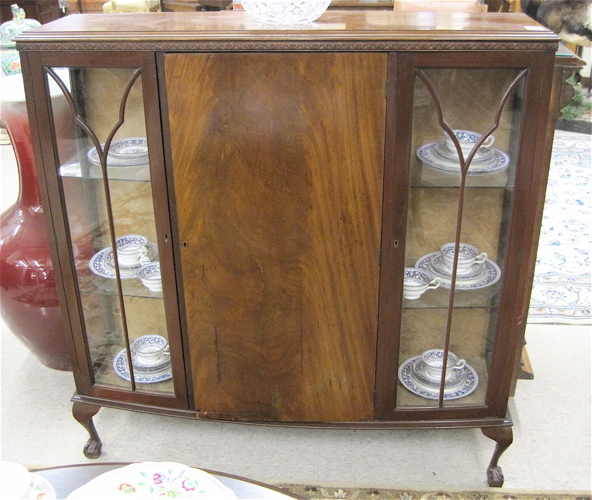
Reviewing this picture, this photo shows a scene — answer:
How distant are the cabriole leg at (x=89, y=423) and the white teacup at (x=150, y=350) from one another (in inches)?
7.0

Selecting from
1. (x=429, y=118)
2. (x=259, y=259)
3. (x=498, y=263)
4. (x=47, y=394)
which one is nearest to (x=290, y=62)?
(x=429, y=118)

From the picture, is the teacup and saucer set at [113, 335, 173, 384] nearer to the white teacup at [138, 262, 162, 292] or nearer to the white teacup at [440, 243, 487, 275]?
the white teacup at [138, 262, 162, 292]

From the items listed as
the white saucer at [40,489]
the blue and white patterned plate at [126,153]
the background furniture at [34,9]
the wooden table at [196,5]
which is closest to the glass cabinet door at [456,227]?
the blue and white patterned plate at [126,153]

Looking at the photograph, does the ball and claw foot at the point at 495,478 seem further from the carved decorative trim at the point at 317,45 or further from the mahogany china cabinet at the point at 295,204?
the carved decorative trim at the point at 317,45

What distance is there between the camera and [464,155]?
1.38m

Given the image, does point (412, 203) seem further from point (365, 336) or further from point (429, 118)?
point (365, 336)

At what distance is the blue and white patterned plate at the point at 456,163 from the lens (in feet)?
Result: 4.56

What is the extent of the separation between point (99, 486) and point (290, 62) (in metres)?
0.81

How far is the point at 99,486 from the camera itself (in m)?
0.98

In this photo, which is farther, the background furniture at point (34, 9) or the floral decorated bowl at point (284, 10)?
the background furniture at point (34, 9)

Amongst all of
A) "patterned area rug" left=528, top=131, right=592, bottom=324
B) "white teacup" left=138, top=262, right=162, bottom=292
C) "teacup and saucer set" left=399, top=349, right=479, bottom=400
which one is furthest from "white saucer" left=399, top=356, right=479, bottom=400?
"patterned area rug" left=528, top=131, right=592, bottom=324

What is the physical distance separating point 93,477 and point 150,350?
2.04 feet

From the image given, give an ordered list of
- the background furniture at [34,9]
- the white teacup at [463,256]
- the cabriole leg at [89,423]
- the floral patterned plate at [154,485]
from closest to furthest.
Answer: the floral patterned plate at [154,485], the white teacup at [463,256], the cabriole leg at [89,423], the background furniture at [34,9]

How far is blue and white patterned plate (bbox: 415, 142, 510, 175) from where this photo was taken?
139 centimetres
